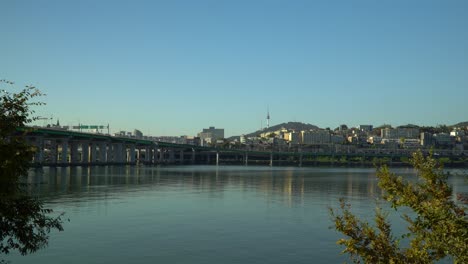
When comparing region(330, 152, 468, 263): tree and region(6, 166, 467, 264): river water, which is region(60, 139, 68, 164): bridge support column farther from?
region(330, 152, 468, 263): tree

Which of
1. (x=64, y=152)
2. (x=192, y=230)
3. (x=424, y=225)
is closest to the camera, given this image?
(x=424, y=225)

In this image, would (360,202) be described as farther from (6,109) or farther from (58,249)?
(6,109)

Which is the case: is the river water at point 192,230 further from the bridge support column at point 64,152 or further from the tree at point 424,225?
the bridge support column at point 64,152

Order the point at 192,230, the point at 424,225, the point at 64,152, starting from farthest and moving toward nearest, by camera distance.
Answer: the point at 64,152 < the point at 192,230 < the point at 424,225

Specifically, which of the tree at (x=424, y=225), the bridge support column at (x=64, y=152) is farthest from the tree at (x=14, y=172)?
the bridge support column at (x=64, y=152)

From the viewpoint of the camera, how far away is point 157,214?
55344mm

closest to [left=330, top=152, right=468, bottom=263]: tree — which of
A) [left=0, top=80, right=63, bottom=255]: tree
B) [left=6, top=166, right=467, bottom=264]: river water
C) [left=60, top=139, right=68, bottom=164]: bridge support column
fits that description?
[left=6, top=166, right=467, bottom=264]: river water

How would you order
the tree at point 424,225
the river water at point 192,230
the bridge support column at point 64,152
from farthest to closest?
1. the bridge support column at point 64,152
2. the river water at point 192,230
3. the tree at point 424,225

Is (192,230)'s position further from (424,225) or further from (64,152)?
(64,152)

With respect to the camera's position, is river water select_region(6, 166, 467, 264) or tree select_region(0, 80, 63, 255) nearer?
tree select_region(0, 80, 63, 255)

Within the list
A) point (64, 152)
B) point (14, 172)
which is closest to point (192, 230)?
point (14, 172)

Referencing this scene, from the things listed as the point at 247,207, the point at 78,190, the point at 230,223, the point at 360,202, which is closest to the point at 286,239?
the point at 230,223

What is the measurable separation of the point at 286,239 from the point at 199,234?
7.02 m

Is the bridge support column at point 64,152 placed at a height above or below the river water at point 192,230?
above
